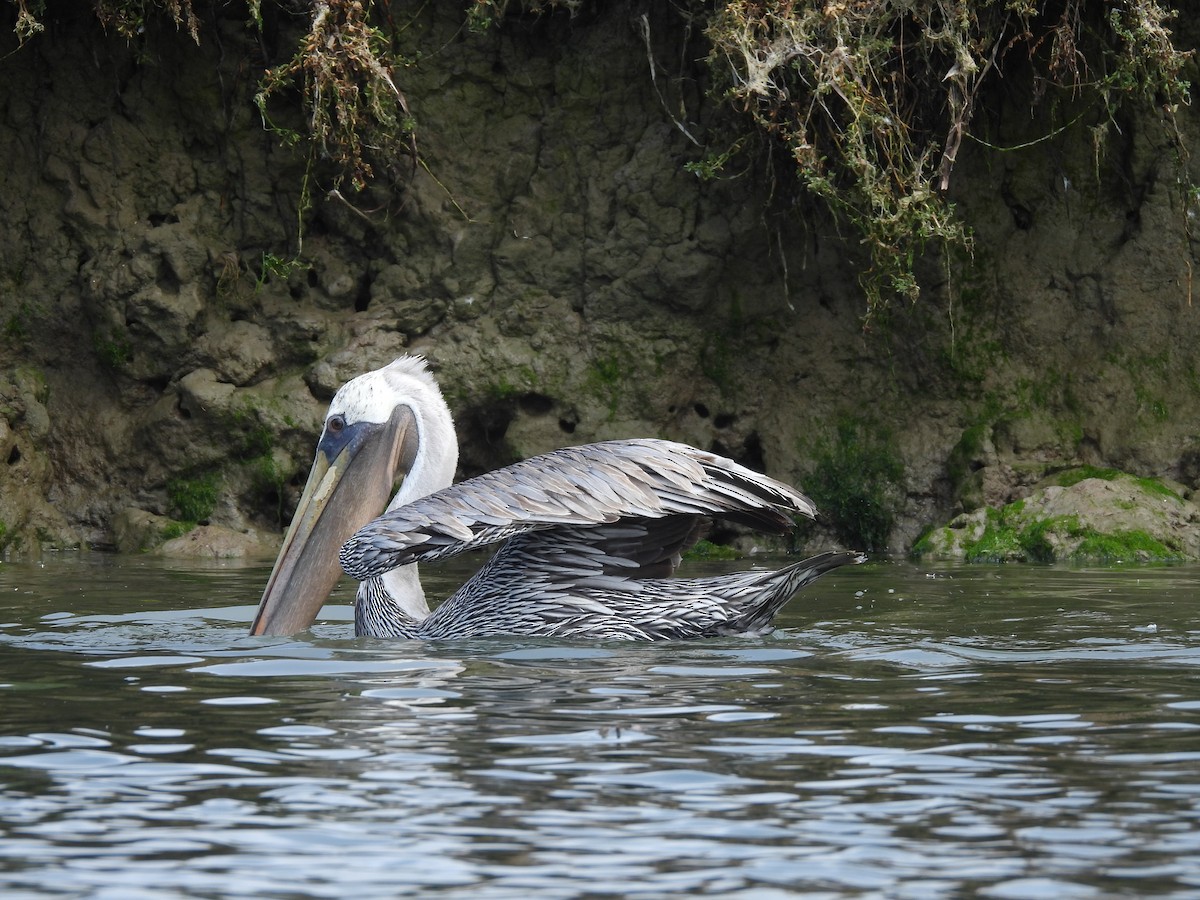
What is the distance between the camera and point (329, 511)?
272 inches

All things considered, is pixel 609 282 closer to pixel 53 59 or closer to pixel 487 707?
pixel 53 59

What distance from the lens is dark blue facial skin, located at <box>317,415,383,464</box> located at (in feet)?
23.1

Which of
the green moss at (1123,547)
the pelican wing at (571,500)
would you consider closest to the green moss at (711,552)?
the green moss at (1123,547)

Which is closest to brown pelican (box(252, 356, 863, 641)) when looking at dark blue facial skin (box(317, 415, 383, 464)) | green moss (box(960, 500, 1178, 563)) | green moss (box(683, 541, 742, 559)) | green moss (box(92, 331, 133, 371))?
dark blue facial skin (box(317, 415, 383, 464))

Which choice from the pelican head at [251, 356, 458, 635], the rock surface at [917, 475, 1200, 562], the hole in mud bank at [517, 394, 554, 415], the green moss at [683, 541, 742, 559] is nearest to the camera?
the pelican head at [251, 356, 458, 635]

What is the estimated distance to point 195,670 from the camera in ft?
17.9

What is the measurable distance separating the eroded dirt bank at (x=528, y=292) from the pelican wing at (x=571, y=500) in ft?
18.1

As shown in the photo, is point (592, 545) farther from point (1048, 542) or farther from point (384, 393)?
point (1048, 542)

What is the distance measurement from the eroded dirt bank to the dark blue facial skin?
4.72 m

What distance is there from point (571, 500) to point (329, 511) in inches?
51.3

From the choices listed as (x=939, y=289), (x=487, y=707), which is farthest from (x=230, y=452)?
(x=487, y=707)

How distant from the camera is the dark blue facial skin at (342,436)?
7.03 meters

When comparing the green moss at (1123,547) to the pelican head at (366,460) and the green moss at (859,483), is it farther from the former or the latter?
the pelican head at (366,460)

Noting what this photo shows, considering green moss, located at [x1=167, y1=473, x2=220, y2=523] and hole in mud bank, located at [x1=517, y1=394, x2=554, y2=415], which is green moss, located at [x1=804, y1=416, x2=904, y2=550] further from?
green moss, located at [x1=167, y1=473, x2=220, y2=523]
